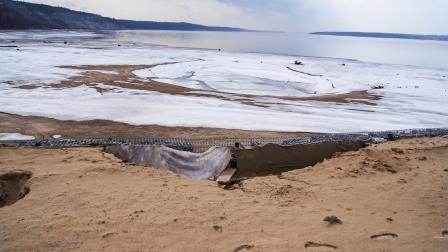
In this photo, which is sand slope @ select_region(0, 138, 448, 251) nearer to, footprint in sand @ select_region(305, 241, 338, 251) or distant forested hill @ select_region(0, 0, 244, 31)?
footprint in sand @ select_region(305, 241, 338, 251)

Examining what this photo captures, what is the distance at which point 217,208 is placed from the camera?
8.64 metres

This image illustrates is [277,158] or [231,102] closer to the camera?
[277,158]

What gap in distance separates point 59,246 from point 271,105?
672 inches

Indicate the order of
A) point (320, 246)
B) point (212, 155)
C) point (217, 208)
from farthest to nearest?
1. point (212, 155)
2. point (217, 208)
3. point (320, 246)

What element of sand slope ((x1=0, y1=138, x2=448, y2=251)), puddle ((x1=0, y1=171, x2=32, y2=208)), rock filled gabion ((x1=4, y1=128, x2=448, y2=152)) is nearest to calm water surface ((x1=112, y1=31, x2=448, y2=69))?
rock filled gabion ((x1=4, y1=128, x2=448, y2=152))

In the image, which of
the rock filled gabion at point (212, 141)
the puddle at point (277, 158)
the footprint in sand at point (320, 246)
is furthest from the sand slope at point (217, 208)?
the rock filled gabion at point (212, 141)

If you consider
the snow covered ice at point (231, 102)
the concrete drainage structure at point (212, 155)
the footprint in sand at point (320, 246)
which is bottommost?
the footprint in sand at point (320, 246)

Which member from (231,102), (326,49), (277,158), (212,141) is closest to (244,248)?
(277,158)

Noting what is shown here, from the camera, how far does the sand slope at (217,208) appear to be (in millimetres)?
7055

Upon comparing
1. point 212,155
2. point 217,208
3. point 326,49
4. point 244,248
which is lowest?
point 244,248

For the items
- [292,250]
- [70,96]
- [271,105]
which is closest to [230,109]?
[271,105]

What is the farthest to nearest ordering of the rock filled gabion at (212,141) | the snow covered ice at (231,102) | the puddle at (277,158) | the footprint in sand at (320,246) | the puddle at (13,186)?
the snow covered ice at (231,102), the rock filled gabion at (212,141), the puddle at (277,158), the puddle at (13,186), the footprint in sand at (320,246)

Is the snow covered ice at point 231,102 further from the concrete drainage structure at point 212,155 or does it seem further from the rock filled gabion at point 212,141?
the concrete drainage structure at point 212,155

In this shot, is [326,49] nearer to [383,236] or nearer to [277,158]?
[277,158]
